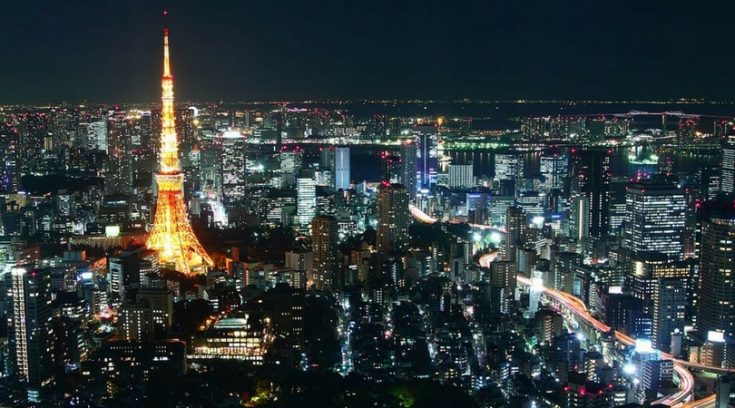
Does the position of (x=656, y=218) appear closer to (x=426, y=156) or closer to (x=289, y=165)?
(x=426, y=156)

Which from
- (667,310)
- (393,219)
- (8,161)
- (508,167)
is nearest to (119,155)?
(8,161)

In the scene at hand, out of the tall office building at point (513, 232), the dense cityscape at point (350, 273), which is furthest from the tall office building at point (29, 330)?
the tall office building at point (513, 232)

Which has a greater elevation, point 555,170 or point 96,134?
point 96,134

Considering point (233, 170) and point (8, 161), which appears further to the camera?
point (233, 170)

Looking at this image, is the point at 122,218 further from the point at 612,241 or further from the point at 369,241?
the point at 612,241

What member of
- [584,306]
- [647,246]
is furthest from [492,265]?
[647,246]

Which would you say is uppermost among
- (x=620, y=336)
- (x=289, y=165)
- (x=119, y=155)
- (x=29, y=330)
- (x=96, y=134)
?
(x=96, y=134)
